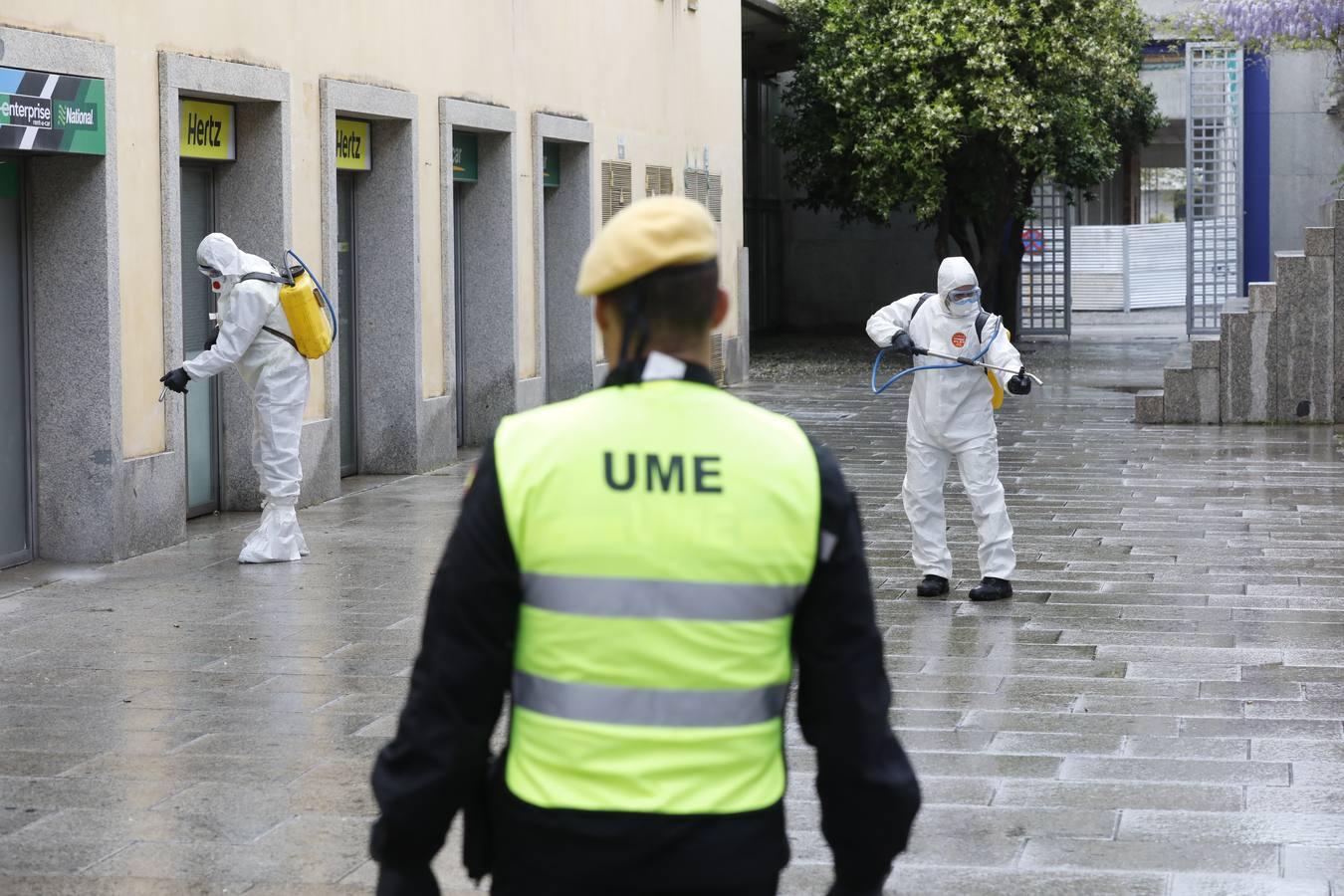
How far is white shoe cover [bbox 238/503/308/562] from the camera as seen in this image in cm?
1083

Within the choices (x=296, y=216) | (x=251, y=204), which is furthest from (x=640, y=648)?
(x=296, y=216)

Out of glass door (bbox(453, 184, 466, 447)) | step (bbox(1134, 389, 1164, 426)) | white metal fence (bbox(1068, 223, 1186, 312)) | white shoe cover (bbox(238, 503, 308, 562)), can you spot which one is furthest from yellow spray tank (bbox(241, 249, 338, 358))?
white metal fence (bbox(1068, 223, 1186, 312))

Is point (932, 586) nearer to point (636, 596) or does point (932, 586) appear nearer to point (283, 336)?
point (283, 336)

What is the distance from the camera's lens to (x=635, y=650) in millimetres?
2619

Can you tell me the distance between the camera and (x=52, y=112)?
33.5 feet

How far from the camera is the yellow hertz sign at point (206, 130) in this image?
12133 mm

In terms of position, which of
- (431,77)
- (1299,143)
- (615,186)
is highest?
(1299,143)

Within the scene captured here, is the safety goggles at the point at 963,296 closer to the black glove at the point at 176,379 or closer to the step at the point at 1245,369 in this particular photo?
the black glove at the point at 176,379

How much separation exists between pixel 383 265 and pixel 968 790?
980cm

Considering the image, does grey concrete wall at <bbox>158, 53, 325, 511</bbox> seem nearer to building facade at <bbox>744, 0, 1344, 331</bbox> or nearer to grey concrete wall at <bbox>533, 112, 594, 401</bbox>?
grey concrete wall at <bbox>533, 112, 594, 401</bbox>

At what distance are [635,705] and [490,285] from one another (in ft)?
49.4

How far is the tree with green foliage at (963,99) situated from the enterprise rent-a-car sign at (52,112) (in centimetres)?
1777

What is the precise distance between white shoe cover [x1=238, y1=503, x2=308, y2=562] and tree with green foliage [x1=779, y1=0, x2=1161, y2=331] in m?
17.6

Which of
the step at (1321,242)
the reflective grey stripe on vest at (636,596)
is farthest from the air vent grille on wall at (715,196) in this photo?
the reflective grey stripe on vest at (636,596)
